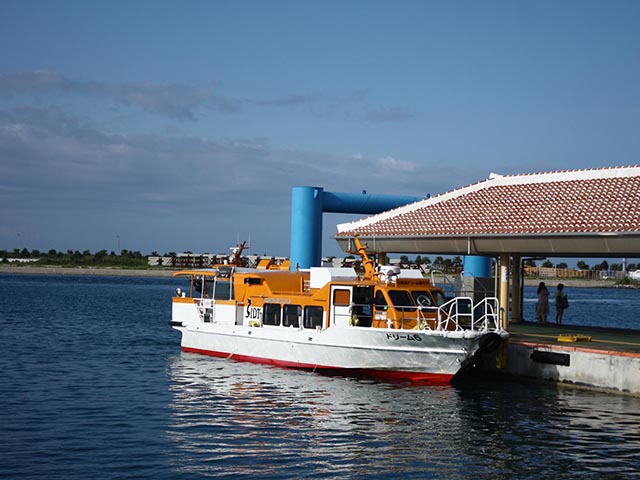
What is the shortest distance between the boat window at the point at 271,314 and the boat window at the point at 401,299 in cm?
418

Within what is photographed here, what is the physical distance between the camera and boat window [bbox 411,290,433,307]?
85.4 ft

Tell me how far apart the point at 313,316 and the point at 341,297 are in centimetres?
117

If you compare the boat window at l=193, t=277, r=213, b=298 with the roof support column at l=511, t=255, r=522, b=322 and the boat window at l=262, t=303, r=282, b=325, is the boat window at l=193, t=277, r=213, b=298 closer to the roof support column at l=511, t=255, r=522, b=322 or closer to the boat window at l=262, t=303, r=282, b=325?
the boat window at l=262, t=303, r=282, b=325

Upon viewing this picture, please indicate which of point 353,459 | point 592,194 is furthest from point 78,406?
point 592,194

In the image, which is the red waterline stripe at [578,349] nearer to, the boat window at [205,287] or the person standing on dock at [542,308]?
the person standing on dock at [542,308]

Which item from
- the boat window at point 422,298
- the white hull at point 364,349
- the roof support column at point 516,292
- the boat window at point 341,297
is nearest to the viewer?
the white hull at point 364,349

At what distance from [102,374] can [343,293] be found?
8.02 meters

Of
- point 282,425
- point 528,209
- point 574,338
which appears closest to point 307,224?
point 528,209

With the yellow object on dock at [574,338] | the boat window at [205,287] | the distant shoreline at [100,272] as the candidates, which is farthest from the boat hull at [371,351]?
the distant shoreline at [100,272]

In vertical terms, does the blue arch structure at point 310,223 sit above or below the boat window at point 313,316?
above

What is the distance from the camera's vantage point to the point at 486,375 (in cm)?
2702

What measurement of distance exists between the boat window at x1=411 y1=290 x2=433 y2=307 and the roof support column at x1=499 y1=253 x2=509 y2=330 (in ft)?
12.4

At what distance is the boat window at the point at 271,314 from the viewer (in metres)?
28.1

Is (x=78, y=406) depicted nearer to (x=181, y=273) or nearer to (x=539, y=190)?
(x=181, y=273)
